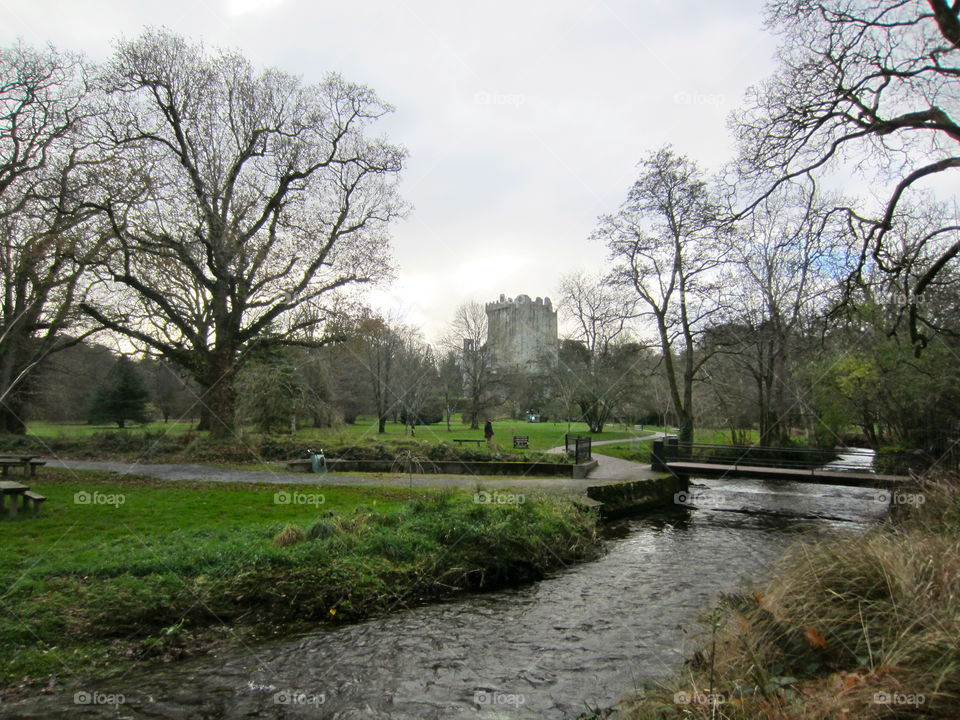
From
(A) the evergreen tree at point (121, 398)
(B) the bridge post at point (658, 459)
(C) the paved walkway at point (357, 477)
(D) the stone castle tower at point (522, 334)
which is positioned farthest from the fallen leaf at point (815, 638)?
(D) the stone castle tower at point (522, 334)

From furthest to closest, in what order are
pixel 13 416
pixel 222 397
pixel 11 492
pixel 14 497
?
pixel 13 416 → pixel 222 397 → pixel 14 497 → pixel 11 492

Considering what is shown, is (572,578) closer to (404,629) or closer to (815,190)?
(404,629)

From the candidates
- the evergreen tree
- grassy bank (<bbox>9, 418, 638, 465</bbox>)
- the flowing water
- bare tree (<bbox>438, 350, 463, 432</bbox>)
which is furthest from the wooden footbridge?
the evergreen tree

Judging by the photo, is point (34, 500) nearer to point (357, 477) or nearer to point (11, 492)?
point (11, 492)

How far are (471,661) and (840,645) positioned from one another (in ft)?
13.4

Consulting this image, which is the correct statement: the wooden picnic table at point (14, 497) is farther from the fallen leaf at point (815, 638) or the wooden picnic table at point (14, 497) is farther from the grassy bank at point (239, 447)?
the fallen leaf at point (815, 638)

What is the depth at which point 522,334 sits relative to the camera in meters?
70.4

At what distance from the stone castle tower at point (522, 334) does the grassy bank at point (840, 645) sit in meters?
45.6

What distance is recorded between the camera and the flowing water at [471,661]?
5.92m

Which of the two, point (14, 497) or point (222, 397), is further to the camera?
point (222, 397)

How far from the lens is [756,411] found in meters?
35.2

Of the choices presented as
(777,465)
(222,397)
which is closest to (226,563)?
(222,397)

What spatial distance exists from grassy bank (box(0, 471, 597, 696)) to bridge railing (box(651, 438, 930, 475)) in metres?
10.0

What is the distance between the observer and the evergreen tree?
39.3 metres
